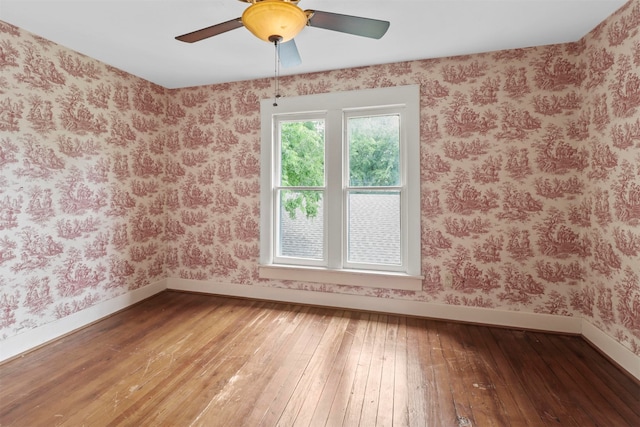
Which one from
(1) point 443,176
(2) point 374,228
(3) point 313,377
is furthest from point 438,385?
(1) point 443,176

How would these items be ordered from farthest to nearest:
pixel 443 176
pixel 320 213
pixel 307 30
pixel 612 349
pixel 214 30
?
pixel 320 213, pixel 443 176, pixel 307 30, pixel 612 349, pixel 214 30

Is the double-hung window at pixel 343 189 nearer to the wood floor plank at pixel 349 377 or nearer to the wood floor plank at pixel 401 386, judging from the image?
the wood floor plank at pixel 349 377

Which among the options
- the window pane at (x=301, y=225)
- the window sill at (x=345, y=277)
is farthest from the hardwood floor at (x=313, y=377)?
the window pane at (x=301, y=225)

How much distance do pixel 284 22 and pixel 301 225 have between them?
7.23ft

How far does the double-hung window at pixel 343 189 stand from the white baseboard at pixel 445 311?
0.19 m

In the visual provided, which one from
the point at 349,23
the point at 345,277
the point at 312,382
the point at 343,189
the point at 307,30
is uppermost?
the point at 307,30

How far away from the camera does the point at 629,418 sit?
5.31ft

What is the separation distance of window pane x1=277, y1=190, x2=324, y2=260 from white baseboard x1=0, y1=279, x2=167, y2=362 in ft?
5.51

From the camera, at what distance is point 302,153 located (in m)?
3.35

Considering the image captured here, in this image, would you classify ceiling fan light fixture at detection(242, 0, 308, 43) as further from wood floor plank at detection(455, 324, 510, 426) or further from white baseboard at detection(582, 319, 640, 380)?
white baseboard at detection(582, 319, 640, 380)

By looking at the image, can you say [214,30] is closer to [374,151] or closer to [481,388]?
[374,151]

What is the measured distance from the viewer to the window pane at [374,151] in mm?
3055

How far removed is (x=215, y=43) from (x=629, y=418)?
3729mm

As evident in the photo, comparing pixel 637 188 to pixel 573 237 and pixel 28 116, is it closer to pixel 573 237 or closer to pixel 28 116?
pixel 573 237
